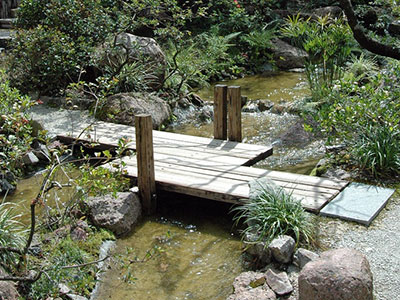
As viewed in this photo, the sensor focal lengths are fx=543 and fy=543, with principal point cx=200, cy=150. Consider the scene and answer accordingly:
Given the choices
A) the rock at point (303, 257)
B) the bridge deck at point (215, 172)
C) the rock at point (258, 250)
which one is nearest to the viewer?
the rock at point (303, 257)

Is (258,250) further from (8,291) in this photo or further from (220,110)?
(220,110)

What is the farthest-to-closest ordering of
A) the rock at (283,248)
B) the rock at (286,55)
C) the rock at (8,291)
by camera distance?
the rock at (286,55) → the rock at (283,248) → the rock at (8,291)

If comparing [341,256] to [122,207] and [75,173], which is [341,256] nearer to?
[122,207]

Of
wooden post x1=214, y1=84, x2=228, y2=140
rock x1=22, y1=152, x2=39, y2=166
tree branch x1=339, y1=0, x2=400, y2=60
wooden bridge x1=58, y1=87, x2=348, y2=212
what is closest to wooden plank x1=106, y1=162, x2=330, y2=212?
wooden bridge x1=58, y1=87, x2=348, y2=212

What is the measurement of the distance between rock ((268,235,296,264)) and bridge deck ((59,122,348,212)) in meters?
0.67

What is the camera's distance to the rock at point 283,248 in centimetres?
461

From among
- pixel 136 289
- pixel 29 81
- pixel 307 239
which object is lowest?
pixel 136 289

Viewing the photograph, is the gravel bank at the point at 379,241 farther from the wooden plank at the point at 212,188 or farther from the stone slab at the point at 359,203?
the wooden plank at the point at 212,188

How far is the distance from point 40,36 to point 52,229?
5.29m

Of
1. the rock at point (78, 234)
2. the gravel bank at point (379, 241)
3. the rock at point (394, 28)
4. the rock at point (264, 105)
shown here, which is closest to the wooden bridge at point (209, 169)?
the gravel bank at point (379, 241)

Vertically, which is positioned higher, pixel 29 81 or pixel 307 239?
pixel 29 81

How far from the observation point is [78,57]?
31.9ft

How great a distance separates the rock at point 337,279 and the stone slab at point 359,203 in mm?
1257

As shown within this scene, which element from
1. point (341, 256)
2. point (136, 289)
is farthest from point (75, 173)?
point (341, 256)
